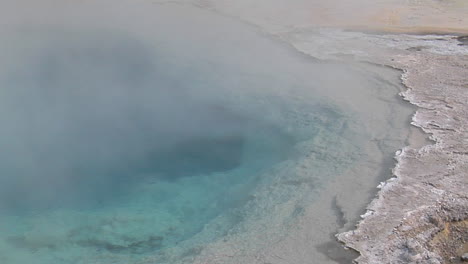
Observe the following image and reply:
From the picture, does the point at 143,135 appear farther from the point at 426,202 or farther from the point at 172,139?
the point at 426,202

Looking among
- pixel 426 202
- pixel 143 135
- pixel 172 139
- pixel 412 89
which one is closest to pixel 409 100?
pixel 412 89

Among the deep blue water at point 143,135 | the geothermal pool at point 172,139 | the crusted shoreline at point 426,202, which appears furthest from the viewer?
the deep blue water at point 143,135

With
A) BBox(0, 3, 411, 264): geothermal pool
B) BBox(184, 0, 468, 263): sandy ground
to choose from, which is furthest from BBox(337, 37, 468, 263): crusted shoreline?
BBox(0, 3, 411, 264): geothermal pool

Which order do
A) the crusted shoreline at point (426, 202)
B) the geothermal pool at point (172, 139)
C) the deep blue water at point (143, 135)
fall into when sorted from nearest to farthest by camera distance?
the crusted shoreline at point (426, 202)
the geothermal pool at point (172, 139)
the deep blue water at point (143, 135)

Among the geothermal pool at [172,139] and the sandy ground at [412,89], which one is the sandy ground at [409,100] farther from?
the geothermal pool at [172,139]

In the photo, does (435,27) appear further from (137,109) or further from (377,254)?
(377,254)

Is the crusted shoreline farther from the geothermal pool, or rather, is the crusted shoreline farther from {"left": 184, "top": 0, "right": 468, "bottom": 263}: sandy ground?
the geothermal pool

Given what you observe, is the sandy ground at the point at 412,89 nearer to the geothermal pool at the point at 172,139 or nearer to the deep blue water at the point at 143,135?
the geothermal pool at the point at 172,139

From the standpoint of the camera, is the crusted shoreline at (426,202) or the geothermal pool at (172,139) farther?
the geothermal pool at (172,139)

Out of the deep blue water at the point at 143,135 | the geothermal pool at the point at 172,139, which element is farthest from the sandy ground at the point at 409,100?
the deep blue water at the point at 143,135
